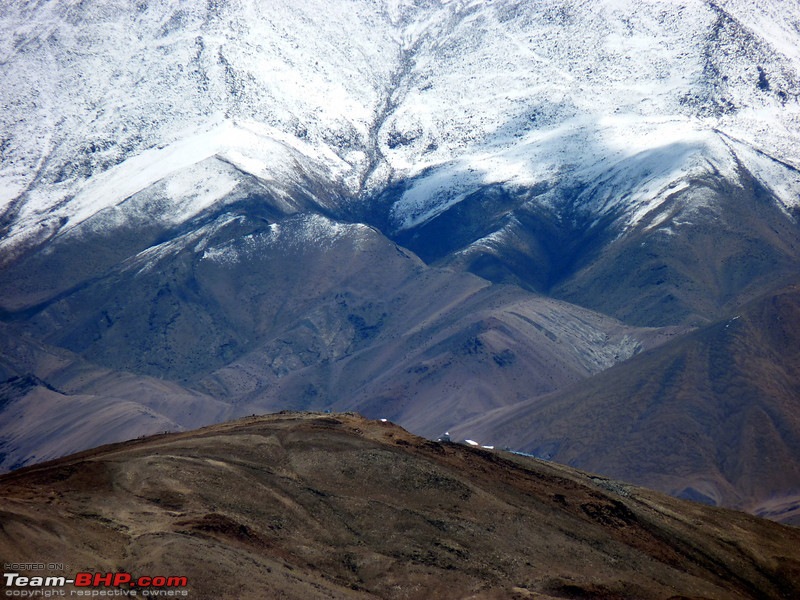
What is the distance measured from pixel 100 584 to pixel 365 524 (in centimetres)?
1582

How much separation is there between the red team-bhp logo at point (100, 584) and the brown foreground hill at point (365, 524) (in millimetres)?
660

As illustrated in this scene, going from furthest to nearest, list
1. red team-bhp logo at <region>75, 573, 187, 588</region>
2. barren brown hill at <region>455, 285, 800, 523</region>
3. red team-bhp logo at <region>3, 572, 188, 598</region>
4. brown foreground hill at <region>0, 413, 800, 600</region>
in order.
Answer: barren brown hill at <region>455, 285, 800, 523</region>, brown foreground hill at <region>0, 413, 800, 600</region>, red team-bhp logo at <region>75, 573, 187, 588</region>, red team-bhp logo at <region>3, 572, 188, 598</region>

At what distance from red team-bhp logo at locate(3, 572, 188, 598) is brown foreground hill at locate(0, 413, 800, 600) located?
660 mm

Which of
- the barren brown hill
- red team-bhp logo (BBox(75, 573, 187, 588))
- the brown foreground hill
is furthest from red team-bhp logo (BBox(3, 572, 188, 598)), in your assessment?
the barren brown hill

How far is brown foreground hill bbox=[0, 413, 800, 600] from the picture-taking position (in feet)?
160

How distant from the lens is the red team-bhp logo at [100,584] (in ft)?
138

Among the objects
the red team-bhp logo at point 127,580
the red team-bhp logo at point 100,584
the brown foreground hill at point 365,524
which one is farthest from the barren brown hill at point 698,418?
the red team-bhp logo at point 100,584

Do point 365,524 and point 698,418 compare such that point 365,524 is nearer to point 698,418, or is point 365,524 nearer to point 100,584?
point 100,584

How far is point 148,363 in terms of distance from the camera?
198 meters

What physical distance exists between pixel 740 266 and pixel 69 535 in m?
164

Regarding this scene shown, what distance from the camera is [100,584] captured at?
44.6m

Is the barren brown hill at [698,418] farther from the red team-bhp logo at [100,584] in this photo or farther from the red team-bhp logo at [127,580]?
the red team-bhp logo at [100,584]

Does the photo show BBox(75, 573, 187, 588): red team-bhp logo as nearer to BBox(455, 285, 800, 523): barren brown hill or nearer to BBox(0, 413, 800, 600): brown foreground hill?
BBox(0, 413, 800, 600): brown foreground hill

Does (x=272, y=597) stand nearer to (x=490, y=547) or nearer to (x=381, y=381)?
(x=490, y=547)
